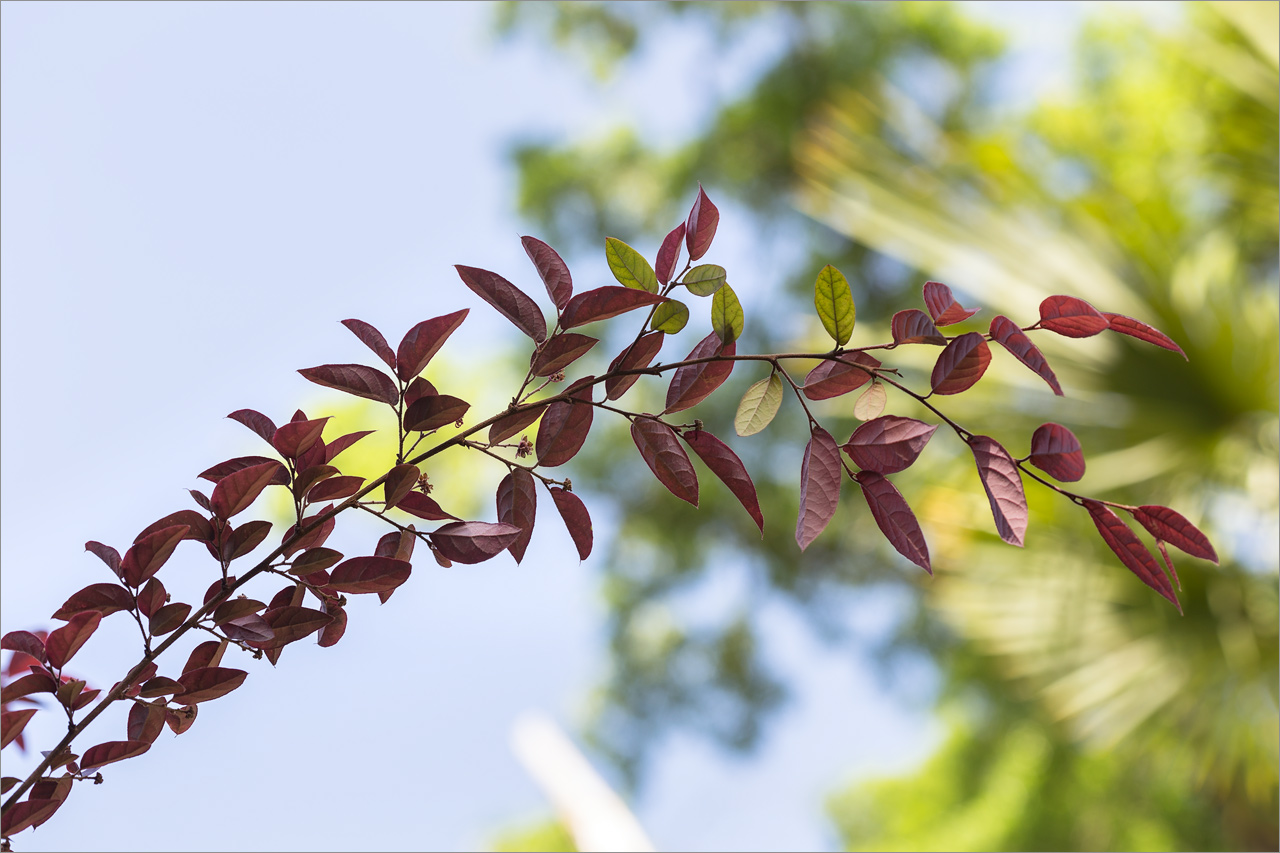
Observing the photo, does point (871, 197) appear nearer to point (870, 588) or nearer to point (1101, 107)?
point (870, 588)

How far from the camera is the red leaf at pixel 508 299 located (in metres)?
0.30

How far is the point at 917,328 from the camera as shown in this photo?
0.29 metres

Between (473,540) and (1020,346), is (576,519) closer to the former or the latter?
(473,540)

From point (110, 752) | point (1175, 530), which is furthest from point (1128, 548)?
point (110, 752)

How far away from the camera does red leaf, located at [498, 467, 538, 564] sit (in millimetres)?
319

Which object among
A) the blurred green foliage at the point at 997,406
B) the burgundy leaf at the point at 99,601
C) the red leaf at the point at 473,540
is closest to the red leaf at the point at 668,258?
the red leaf at the point at 473,540

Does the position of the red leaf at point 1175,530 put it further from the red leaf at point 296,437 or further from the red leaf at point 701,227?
the red leaf at point 296,437

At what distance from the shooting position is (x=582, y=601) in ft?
11.9

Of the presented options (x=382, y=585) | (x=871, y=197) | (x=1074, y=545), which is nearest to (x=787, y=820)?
(x=1074, y=545)

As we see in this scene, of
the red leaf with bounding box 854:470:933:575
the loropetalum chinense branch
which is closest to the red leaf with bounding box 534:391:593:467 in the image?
the loropetalum chinense branch

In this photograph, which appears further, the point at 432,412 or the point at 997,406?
the point at 997,406

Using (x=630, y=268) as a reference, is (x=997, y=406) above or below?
below

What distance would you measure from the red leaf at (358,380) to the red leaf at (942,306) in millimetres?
191

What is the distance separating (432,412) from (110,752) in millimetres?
158
